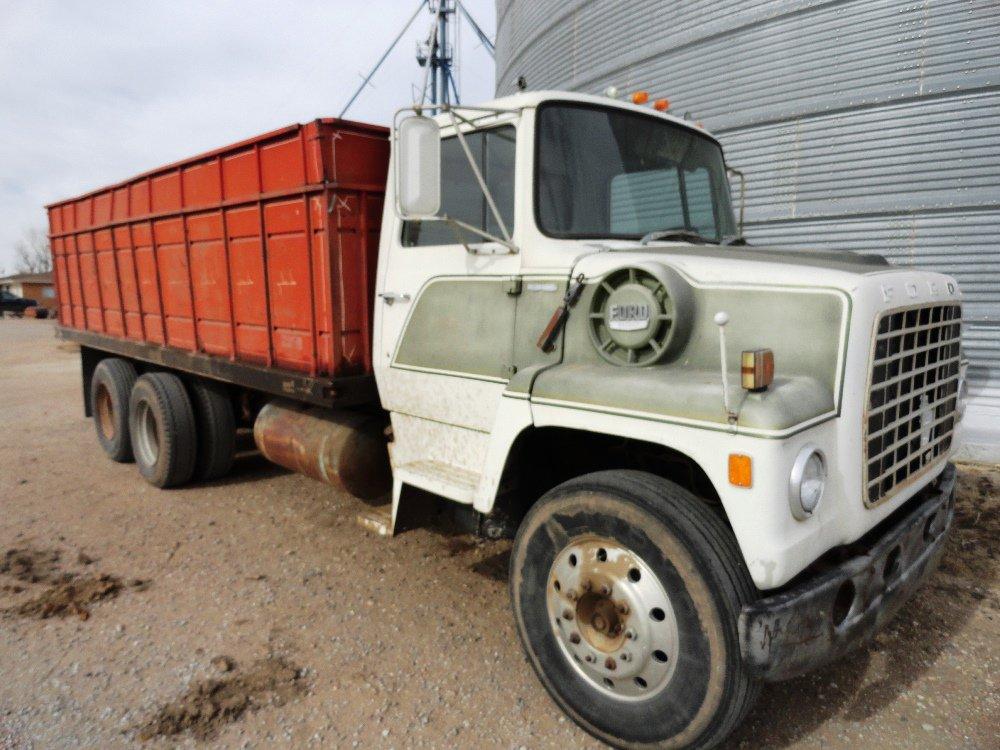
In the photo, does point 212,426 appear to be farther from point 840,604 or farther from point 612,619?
point 840,604

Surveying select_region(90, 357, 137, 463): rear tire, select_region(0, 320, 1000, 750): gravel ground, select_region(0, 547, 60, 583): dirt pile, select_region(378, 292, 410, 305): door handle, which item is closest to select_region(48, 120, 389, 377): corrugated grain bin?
select_region(378, 292, 410, 305): door handle

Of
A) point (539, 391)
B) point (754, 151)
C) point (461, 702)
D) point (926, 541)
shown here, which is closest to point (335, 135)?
point (539, 391)

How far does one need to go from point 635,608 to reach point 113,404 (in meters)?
5.81

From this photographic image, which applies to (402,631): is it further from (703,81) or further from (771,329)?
(703,81)

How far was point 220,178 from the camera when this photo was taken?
4.72 m

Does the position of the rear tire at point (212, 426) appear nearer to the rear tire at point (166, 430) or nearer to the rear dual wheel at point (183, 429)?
the rear dual wheel at point (183, 429)

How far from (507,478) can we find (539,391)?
1.78ft

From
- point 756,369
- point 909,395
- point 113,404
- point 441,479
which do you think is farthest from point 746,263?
point 113,404

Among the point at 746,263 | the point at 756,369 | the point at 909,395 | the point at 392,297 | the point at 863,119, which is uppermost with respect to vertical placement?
the point at 863,119

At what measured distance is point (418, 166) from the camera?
2855 mm

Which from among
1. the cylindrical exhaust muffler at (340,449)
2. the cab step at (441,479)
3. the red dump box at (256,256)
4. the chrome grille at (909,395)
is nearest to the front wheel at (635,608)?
the cab step at (441,479)

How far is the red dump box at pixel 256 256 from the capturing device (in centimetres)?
→ 388

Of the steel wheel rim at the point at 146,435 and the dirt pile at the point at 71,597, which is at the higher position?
the steel wheel rim at the point at 146,435

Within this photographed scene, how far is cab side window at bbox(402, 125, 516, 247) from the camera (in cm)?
313
